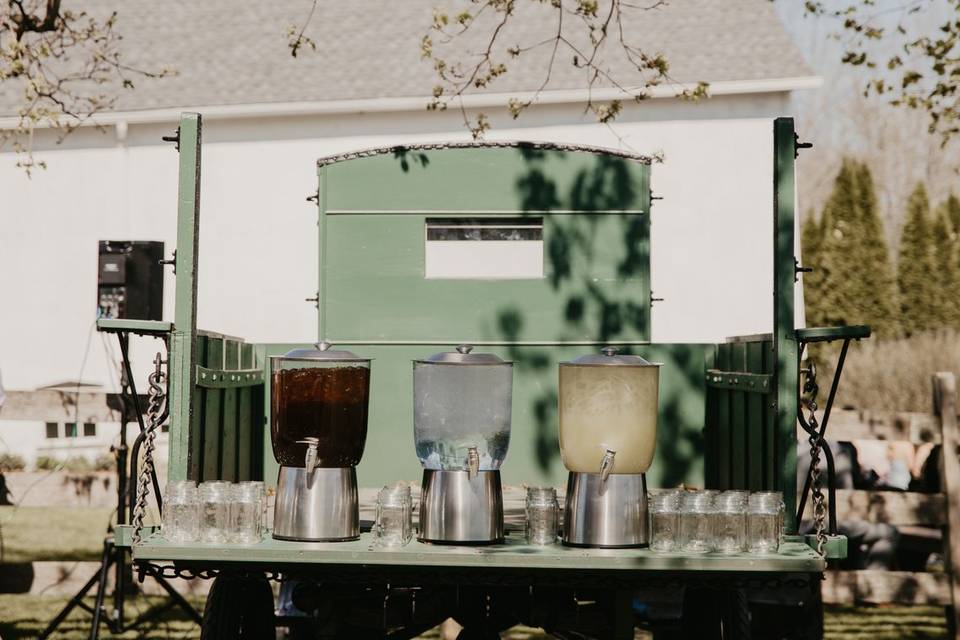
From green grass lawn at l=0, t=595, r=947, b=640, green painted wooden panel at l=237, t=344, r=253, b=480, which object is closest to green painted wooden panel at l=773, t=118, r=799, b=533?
green painted wooden panel at l=237, t=344, r=253, b=480

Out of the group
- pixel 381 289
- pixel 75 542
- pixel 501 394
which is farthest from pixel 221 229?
pixel 501 394

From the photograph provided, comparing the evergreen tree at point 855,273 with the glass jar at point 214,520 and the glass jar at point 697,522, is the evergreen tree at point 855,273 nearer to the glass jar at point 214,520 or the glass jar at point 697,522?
the glass jar at point 697,522

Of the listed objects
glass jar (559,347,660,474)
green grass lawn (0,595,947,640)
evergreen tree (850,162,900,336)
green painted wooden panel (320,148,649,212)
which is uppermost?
evergreen tree (850,162,900,336)

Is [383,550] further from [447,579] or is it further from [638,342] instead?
[638,342]

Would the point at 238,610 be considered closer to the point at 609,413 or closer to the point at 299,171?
the point at 609,413

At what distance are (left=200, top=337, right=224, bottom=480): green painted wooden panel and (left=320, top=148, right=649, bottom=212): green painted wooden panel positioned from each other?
1930 mm

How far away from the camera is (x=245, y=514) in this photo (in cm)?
383

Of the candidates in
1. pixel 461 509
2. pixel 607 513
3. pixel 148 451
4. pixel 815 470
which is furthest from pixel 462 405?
pixel 815 470

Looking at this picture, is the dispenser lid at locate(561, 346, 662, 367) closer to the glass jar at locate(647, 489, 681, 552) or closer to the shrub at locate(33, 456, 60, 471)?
the glass jar at locate(647, 489, 681, 552)

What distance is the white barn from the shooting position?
13234mm

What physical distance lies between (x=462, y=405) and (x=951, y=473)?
4.27m

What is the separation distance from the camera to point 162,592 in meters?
7.88

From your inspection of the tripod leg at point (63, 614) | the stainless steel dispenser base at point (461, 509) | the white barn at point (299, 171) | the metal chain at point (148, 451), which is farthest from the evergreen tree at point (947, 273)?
the metal chain at point (148, 451)

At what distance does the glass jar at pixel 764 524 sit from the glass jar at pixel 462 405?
82 centimetres
